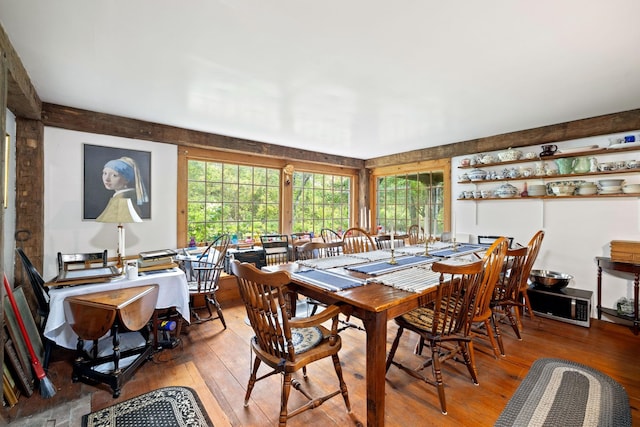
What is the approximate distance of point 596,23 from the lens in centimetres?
160

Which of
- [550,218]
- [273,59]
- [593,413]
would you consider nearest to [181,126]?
[273,59]

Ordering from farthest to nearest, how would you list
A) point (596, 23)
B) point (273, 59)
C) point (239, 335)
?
1. point (239, 335)
2. point (273, 59)
3. point (596, 23)

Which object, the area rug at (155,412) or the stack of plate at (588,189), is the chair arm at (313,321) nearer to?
the area rug at (155,412)

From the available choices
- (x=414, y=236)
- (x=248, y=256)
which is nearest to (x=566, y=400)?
(x=414, y=236)

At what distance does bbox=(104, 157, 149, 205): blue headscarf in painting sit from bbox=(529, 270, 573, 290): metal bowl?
4.63 meters

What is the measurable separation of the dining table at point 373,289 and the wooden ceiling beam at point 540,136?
6.75 feet

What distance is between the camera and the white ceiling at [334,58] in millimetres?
1527

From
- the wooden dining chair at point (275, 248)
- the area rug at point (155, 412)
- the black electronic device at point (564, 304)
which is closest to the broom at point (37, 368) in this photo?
the area rug at point (155, 412)

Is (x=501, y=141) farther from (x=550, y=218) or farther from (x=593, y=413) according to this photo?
(x=593, y=413)

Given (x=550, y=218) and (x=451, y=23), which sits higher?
(x=451, y=23)

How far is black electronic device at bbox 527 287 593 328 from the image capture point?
120 inches

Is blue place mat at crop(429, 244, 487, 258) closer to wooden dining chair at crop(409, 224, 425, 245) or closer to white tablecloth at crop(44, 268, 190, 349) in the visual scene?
wooden dining chair at crop(409, 224, 425, 245)

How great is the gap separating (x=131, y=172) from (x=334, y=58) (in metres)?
2.72

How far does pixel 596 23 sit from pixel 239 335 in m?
3.39
